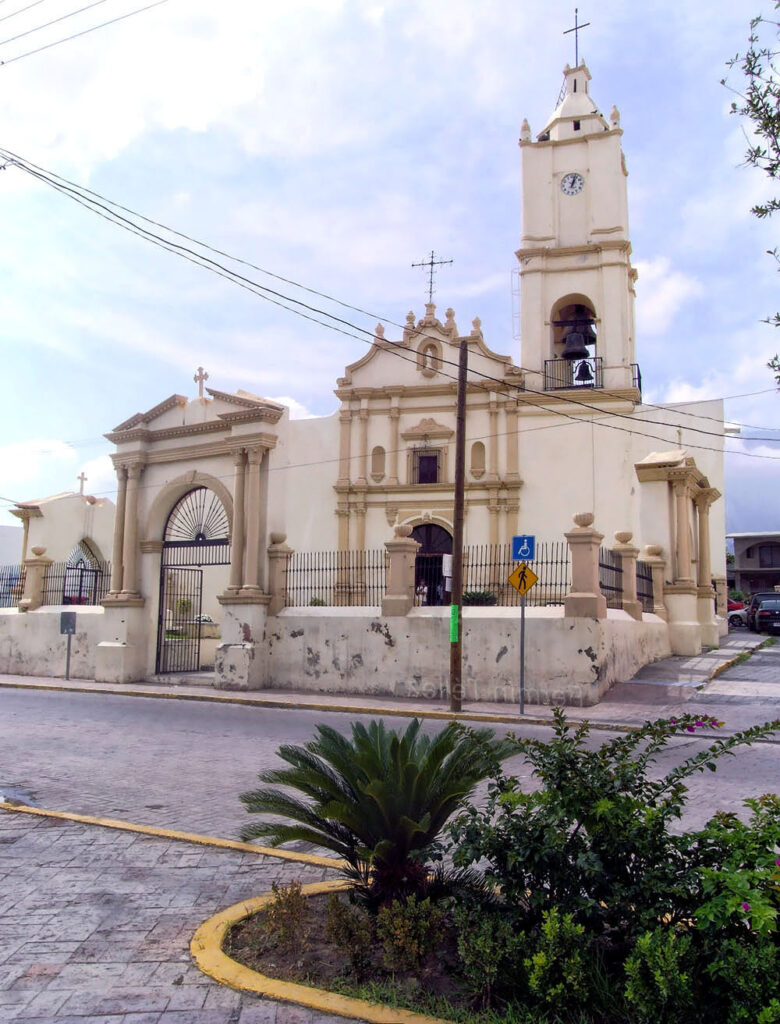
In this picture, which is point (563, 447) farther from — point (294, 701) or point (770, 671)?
point (294, 701)

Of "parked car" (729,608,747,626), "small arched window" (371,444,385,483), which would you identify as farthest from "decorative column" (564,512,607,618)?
"parked car" (729,608,747,626)

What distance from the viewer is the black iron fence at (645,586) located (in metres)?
19.4

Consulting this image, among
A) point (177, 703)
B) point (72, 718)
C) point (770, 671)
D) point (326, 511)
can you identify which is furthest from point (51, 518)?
point (770, 671)

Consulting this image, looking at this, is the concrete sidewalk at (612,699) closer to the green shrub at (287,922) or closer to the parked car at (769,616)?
the green shrub at (287,922)

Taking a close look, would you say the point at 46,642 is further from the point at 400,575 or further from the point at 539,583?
the point at 539,583

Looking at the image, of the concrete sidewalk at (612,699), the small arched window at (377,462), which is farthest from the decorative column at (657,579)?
the small arched window at (377,462)

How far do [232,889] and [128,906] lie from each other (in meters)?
0.59

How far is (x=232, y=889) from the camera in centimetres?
491

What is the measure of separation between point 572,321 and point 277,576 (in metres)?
15.4

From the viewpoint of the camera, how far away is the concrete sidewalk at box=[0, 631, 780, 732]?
1330 centimetres

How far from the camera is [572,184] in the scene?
29.8 meters

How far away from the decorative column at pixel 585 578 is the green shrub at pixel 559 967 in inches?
454

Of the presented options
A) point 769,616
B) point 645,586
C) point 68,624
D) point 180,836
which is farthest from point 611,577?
point 769,616

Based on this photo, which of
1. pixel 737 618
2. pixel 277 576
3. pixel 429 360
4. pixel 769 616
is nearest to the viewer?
pixel 277 576
